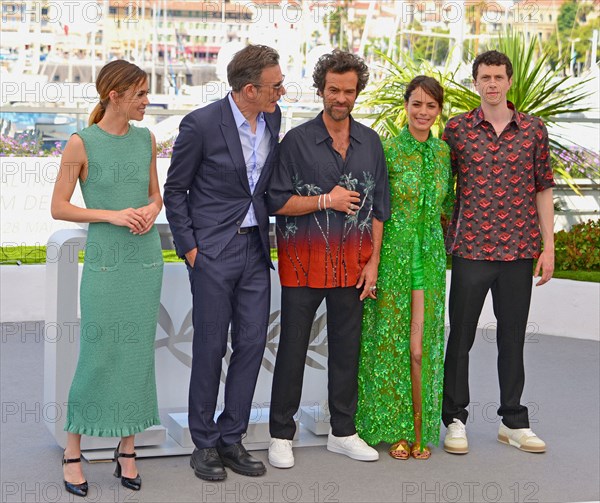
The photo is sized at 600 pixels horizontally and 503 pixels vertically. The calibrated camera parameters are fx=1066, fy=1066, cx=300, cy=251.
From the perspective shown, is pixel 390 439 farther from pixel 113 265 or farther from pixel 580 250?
pixel 580 250

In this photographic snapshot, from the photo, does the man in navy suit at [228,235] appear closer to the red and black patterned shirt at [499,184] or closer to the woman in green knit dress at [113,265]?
the woman in green knit dress at [113,265]

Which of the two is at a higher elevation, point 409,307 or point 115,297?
point 115,297

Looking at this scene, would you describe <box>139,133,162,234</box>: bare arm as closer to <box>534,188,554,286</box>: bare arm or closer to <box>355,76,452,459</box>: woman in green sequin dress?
<box>355,76,452,459</box>: woman in green sequin dress

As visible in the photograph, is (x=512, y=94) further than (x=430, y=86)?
Yes

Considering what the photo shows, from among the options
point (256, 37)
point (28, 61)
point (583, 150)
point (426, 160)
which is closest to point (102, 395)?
point (426, 160)

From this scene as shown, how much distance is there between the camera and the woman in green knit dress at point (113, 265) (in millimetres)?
3998

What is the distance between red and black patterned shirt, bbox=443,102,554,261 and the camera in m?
4.64

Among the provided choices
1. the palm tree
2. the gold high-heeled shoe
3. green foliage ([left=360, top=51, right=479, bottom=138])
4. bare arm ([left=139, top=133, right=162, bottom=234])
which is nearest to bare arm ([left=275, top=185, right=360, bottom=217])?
bare arm ([left=139, top=133, right=162, bottom=234])

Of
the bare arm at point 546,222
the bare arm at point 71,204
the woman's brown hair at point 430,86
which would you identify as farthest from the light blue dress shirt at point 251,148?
Result: the bare arm at point 546,222

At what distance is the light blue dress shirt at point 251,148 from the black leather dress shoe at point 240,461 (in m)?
0.93

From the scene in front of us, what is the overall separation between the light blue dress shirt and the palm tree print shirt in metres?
0.08

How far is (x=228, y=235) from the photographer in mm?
4215

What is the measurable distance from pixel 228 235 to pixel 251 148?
1.19 feet

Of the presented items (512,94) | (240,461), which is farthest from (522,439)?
(512,94)
